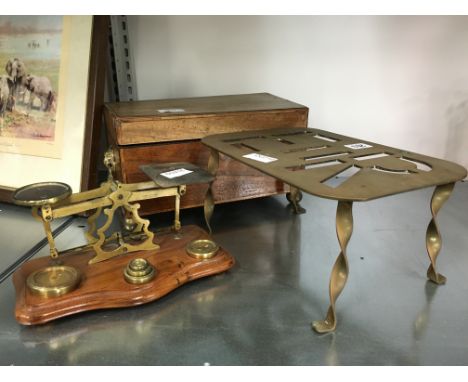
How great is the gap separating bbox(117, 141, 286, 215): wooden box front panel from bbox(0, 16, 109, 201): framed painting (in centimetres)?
24

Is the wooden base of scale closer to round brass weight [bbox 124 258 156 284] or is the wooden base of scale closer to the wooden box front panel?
round brass weight [bbox 124 258 156 284]

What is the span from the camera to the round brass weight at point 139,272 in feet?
3.33

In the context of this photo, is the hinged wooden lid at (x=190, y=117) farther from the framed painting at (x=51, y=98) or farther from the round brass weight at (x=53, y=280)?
the round brass weight at (x=53, y=280)

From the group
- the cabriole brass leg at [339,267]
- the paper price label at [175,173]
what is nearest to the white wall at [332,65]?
the paper price label at [175,173]

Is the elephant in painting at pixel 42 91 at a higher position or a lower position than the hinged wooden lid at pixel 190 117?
higher

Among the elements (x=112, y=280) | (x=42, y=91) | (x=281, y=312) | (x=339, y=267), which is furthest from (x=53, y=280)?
(x=42, y=91)

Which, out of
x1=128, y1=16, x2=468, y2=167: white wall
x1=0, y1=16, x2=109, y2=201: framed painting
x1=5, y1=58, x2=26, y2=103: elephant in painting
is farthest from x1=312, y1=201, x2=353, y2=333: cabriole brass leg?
x1=5, y1=58, x2=26, y2=103: elephant in painting

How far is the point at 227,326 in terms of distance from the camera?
935 mm

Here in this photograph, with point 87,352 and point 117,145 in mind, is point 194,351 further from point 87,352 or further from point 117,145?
point 117,145

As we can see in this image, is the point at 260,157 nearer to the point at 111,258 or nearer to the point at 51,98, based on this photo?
the point at 111,258

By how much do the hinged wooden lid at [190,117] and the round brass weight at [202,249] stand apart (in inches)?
13.9

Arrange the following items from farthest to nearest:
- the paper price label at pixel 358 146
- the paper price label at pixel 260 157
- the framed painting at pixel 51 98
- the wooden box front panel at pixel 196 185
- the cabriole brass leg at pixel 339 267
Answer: the framed painting at pixel 51 98 → the wooden box front panel at pixel 196 185 → the paper price label at pixel 358 146 → the paper price label at pixel 260 157 → the cabriole brass leg at pixel 339 267
